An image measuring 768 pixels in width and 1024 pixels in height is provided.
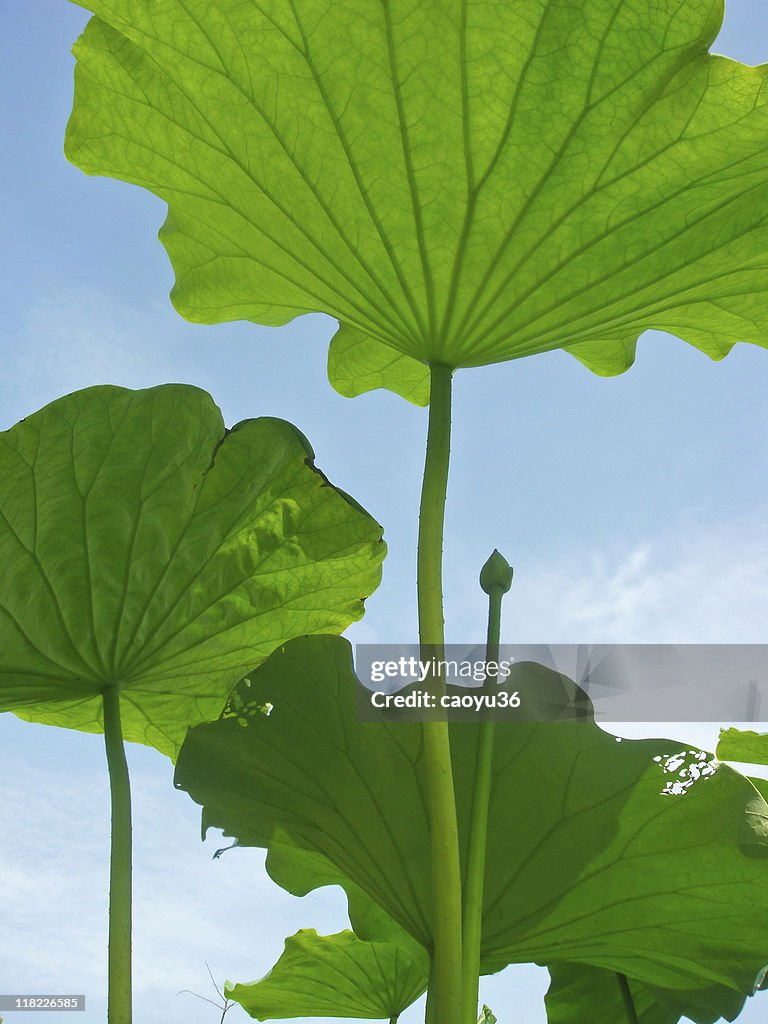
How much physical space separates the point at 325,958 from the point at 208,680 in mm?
616

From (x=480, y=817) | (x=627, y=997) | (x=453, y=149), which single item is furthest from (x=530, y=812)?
(x=453, y=149)

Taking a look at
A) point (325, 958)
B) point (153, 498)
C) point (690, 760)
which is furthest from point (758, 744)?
point (153, 498)

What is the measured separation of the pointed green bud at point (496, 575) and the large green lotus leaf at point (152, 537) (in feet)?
1.12

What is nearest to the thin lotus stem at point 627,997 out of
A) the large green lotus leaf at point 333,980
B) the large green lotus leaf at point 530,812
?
the large green lotus leaf at point 530,812

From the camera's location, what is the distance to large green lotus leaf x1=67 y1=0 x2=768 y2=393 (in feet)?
3.53

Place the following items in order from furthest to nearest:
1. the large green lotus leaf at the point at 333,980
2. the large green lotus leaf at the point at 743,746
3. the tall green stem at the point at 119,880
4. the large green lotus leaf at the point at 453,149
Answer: the large green lotus leaf at the point at 333,980
the large green lotus leaf at the point at 743,746
the tall green stem at the point at 119,880
the large green lotus leaf at the point at 453,149

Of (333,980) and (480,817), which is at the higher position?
(480,817)

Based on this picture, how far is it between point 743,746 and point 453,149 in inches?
47.6

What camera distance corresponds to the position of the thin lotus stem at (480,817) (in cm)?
115

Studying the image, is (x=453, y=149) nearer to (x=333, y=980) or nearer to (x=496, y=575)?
(x=496, y=575)

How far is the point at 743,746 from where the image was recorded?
171cm

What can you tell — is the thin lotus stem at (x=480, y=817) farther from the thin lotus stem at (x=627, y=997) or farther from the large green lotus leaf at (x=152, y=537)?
the thin lotus stem at (x=627, y=997)

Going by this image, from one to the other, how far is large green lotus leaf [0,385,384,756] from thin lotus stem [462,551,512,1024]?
0.35m

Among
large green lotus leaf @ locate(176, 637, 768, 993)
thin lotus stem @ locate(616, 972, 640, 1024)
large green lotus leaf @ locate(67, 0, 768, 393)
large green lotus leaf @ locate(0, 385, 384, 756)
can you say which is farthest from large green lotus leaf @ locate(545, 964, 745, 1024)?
large green lotus leaf @ locate(67, 0, 768, 393)
